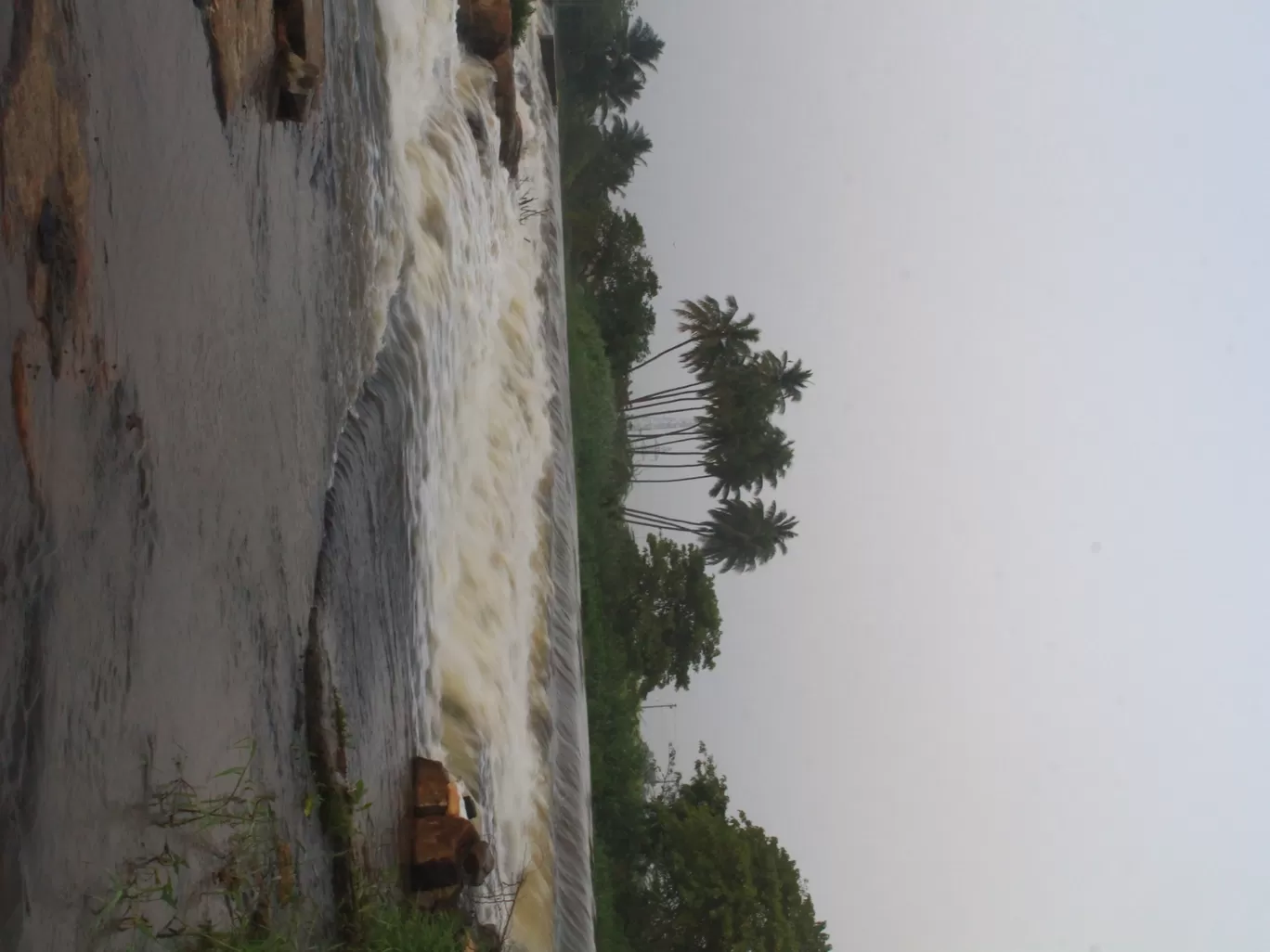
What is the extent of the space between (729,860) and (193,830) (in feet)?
44.4

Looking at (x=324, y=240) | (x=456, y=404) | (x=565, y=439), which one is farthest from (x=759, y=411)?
(x=324, y=240)

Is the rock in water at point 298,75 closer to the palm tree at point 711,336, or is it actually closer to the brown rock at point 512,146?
the brown rock at point 512,146

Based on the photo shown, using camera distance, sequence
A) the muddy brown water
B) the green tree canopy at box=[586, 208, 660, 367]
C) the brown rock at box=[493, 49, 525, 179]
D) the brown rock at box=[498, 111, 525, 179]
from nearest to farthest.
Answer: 1. the muddy brown water
2. the brown rock at box=[493, 49, 525, 179]
3. the brown rock at box=[498, 111, 525, 179]
4. the green tree canopy at box=[586, 208, 660, 367]

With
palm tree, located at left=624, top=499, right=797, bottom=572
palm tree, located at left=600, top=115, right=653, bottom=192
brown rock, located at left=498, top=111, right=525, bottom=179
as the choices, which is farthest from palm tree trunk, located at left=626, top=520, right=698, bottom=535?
brown rock, located at left=498, top=111, right=525, bottom=179

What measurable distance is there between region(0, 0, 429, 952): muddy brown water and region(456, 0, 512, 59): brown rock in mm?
4730

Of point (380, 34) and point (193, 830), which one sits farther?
point (380, 34)

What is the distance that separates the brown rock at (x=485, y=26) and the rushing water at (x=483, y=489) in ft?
0.75

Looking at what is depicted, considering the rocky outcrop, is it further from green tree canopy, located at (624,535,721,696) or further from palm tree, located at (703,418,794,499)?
palm tree, located at (703,418,794,499)

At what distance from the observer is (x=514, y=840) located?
684 centimetres

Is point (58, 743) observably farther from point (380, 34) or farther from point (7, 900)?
point (380, 34)

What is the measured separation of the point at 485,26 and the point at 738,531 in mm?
17626

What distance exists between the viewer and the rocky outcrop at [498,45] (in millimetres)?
8773

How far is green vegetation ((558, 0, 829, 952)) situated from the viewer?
14594mm

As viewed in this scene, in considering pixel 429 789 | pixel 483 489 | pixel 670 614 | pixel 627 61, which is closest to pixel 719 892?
pixel 670 614
